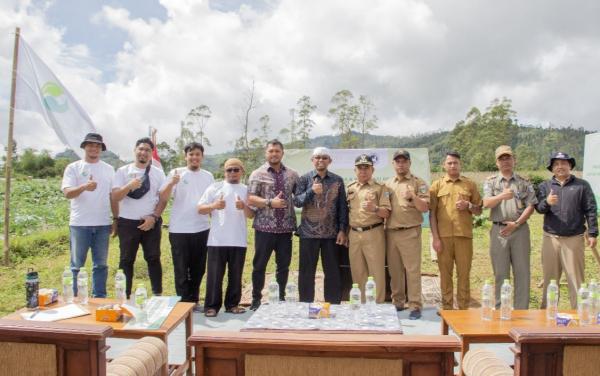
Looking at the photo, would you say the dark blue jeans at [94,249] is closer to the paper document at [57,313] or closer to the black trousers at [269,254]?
the paper document at [57,313]

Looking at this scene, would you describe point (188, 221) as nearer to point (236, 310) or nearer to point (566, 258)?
point (236, 310)

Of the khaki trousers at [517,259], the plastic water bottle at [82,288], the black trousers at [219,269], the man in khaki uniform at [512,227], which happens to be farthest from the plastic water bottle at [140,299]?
the khaki trousers at [517,259]

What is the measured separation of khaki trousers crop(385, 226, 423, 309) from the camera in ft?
16.6

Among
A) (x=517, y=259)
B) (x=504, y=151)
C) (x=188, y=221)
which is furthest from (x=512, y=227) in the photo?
(x=188, y=221)

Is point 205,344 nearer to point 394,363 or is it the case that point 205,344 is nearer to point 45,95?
point 394,363

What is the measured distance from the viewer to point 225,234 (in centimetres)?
497

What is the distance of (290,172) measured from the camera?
525cm

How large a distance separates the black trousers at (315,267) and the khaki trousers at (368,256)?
20cm

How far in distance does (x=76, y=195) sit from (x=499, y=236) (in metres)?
4.70

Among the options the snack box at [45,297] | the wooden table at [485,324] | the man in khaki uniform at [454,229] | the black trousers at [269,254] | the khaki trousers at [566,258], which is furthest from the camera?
the black trousers at [269,254]

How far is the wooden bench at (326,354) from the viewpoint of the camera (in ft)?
5.65

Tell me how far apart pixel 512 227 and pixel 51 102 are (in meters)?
6.29

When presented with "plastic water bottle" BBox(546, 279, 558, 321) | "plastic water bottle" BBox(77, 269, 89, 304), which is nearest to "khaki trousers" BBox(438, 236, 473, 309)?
"plastic water bottle" BBox(546, 279, 558, 321)

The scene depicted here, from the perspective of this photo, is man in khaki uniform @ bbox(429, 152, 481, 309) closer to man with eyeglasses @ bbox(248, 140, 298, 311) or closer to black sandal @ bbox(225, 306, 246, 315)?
man with eyeglasses @ bbox(248, 140, 298, 311)
